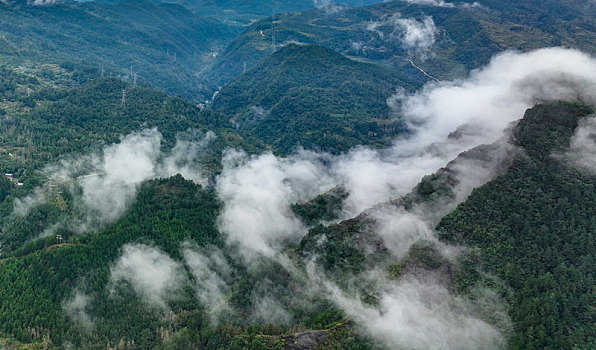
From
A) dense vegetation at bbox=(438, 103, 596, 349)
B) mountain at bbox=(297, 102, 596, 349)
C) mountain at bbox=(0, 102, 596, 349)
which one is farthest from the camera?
mountain at bbox=(0, 102, 596, 349)

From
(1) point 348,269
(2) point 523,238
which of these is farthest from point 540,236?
(1) point 348,269

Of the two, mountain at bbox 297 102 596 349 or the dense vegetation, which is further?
mountain at bbox 297 102 596 349

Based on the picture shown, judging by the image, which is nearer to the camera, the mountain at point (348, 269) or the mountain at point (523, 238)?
the mountain at point (523, 238)

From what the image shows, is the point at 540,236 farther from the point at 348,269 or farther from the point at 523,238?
the point at 348,269

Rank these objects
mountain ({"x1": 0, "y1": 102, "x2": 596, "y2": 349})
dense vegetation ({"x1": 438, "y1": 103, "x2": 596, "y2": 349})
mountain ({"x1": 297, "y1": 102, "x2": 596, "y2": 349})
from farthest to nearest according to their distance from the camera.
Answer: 1. mountain ({"x1": 0, "y1": 102, "x2": 596, "y2": 349})
2. mountain ({"x1": 297, "y1": 102, "x2": 596, "y2": 349})
3. dense vegetation ({"x1": 438, "y1": 103, "x2": 596, "y2": 349})

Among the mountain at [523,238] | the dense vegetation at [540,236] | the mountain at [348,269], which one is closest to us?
the dense vegetation at [540,236]

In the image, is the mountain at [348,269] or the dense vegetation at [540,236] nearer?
the dense vegetation at [540,236]

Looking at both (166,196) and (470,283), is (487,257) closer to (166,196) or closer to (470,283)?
(470,283)

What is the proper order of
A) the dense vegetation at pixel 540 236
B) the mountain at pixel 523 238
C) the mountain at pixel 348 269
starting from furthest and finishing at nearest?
the mountain at pixel 348 269
the mountain at pixel 523 238
the dense vegetation at pixel 540 236

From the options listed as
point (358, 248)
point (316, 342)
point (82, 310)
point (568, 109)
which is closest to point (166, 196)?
point (82, 310)

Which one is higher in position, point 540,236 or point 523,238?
point 540,236

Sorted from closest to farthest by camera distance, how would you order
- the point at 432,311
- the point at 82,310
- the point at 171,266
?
1. the point at 432,311
2. the point at 82,310
3. the point at 171,266
